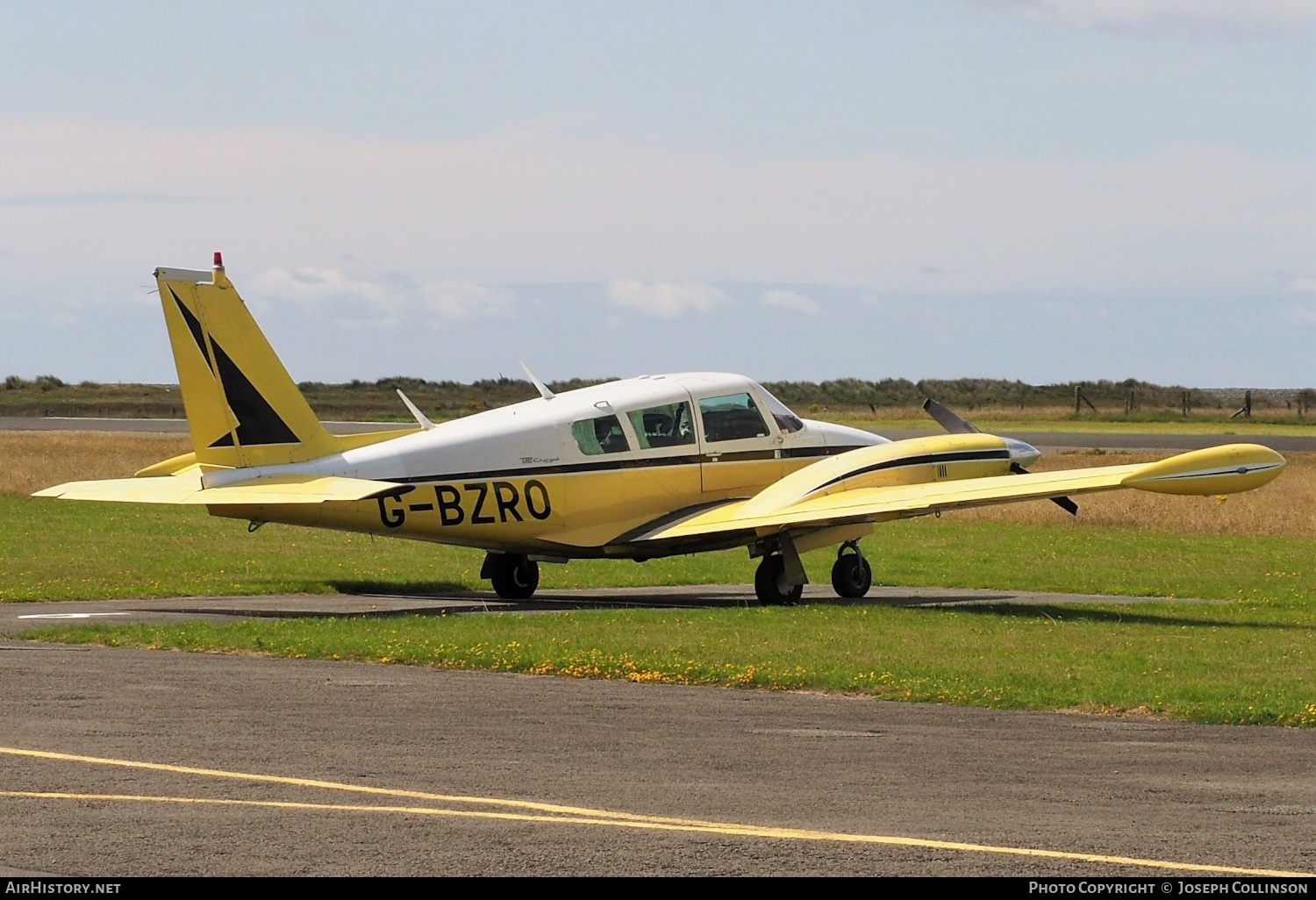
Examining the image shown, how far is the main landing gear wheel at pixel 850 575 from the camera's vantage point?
82.0ft

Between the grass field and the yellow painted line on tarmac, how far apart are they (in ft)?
19.8

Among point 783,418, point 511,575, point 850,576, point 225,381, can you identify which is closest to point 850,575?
point 850,576

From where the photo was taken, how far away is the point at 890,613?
21688 millimetres

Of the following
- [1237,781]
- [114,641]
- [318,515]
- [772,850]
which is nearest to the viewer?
[772,850]

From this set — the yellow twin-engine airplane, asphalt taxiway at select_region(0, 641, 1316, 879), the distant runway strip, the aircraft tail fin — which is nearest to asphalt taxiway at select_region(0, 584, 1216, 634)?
the yellow twin-engine airplane

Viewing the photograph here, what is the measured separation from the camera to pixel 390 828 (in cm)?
915

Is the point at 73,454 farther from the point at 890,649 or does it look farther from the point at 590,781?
the point at 590,781

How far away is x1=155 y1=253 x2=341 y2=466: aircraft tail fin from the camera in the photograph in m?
22.0

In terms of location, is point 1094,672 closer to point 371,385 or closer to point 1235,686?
point 1235,686

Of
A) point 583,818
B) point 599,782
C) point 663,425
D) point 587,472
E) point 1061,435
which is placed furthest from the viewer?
point 1061,435

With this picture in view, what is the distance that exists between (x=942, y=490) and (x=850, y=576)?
297 cm

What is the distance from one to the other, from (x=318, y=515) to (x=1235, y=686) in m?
11.5

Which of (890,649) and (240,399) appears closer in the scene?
(890,649)

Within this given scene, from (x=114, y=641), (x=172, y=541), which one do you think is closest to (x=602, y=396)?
(x=114, y=641)
